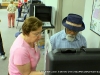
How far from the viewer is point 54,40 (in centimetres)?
163

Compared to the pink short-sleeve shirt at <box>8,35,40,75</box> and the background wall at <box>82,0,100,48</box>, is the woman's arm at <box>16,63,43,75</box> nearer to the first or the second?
the pink short-sleeve shirt at <box>8,35,40,75</box>

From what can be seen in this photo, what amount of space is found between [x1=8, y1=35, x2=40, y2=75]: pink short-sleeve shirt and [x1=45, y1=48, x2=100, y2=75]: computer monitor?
74 centimetres

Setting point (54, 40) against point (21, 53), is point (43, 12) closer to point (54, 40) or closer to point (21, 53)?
point (54, 40)

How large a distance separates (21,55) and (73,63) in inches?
30.1

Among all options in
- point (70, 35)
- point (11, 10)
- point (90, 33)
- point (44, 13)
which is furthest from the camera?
point (11, 10)

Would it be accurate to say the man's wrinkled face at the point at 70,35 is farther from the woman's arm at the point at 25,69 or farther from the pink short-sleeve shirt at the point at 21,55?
the woman's arm at the point at 25,69

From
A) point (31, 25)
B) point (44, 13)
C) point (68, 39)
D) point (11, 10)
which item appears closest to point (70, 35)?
point (68, 39)

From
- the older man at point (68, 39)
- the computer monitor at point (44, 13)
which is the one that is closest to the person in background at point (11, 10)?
the computer monitor at point (44, 13)

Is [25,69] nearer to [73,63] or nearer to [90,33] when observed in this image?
[73,63]

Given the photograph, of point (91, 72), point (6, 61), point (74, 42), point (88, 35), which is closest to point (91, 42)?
point (88, 35)

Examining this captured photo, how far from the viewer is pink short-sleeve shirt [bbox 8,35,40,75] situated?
1184 mm

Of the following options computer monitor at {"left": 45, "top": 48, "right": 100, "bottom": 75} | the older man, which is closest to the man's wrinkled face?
the older man

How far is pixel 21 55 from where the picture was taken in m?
1.18

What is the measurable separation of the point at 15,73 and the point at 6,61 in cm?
247
